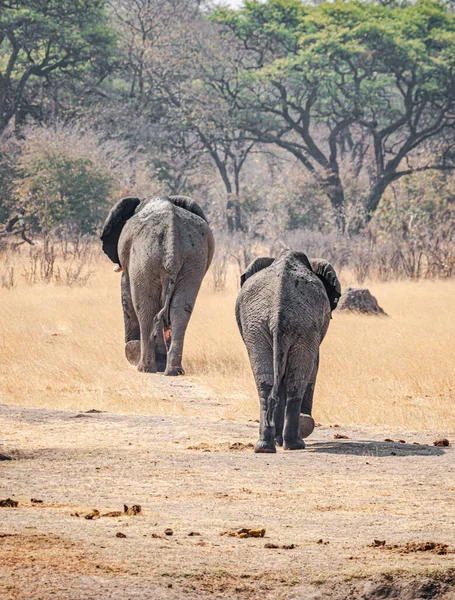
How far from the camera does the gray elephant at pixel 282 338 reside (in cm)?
788

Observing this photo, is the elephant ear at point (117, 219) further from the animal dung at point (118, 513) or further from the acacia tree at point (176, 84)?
the acacia tree at point (176, 84)

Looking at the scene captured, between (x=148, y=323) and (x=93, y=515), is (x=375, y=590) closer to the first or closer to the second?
(x=93, y=515)

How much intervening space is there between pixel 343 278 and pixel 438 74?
10.2 metres

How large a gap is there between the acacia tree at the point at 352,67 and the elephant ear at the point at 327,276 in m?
25.1

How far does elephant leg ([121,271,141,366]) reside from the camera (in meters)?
13.2

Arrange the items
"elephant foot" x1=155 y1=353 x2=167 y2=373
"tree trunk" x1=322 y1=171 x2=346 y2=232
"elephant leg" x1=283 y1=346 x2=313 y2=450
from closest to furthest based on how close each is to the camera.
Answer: "elephant leg" x1=283 y1=346 x2=313 y2=450 → "elephant foot" x1=155 y1=353 x2=167 y2=373 → "tree trunk" x1=322 y1=171 x2=346 y2=232

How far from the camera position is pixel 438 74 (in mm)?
34219

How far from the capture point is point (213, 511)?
19.4 feet

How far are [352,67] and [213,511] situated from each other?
2965cm

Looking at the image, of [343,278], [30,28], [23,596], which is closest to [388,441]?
[23,596]

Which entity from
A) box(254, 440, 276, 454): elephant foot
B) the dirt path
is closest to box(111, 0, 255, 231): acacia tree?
the dirt path

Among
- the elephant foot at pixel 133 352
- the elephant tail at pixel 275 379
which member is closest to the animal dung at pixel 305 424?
the elephant tail at pixel 275 379

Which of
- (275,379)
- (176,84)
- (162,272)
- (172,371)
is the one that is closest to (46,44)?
(176,84)

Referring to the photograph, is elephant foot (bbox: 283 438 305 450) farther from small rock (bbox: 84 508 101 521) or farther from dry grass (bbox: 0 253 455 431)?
small rock (bbox: 84 508 101 521)
